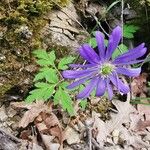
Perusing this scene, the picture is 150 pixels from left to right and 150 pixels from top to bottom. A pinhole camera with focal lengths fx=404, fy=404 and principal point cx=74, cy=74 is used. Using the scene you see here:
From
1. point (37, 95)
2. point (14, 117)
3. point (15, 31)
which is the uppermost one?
point (15, 31)

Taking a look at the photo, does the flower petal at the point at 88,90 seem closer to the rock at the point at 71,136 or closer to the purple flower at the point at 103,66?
the purple flower at the point at 103,66

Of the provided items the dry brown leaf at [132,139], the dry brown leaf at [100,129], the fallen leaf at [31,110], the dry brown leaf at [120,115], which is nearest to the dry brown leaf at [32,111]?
the fallen leaf at [31,110]

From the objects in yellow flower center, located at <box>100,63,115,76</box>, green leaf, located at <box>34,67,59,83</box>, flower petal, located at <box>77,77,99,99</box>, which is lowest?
green leaf, located at <box>34,67,59,83</box>

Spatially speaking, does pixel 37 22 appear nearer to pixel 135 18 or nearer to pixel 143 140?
pixel 135 18

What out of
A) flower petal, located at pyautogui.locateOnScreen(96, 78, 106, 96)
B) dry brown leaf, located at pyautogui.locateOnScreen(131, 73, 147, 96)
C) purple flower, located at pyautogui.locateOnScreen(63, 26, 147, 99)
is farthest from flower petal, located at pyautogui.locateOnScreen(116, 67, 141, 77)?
dry brown leaf, located at pyautogui.locateOnScreen(131, 73, 147, 96)

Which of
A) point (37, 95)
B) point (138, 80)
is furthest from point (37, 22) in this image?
point (138, 80)

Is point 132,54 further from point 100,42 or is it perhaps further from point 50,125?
point 50,125

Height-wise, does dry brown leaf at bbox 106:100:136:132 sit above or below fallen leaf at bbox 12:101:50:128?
below

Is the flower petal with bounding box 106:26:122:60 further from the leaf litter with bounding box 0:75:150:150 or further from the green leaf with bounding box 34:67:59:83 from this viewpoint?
the leaf litter with bounding box 0:75:150:150
